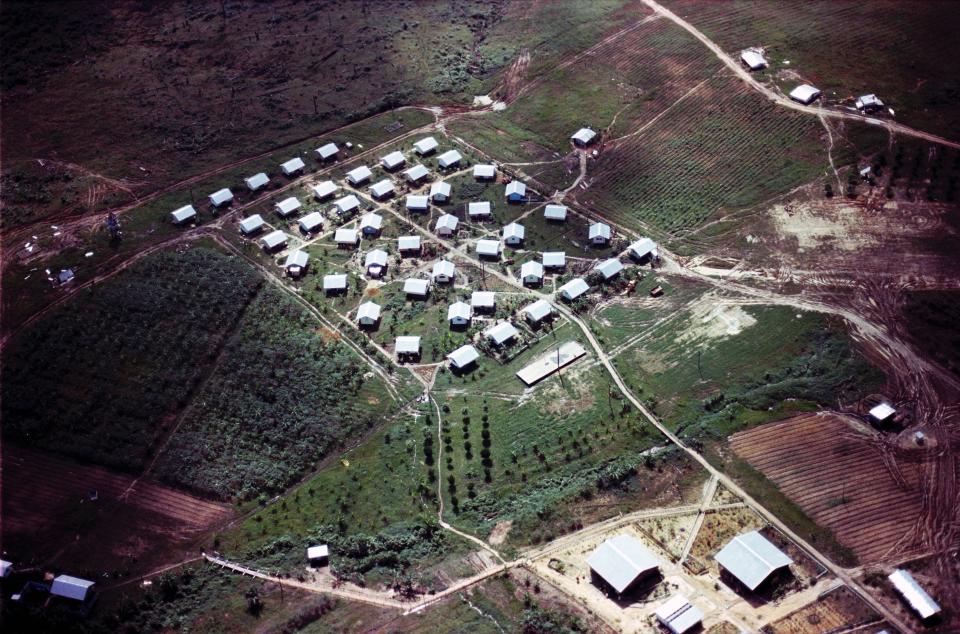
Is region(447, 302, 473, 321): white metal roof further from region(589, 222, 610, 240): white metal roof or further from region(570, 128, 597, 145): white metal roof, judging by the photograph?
region(570, 128, 597, 145): white metal roof

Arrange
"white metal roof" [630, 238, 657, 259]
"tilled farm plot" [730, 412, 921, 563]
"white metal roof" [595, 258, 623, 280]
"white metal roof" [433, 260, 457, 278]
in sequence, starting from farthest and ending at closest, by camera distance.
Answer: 1. "white metal roof" [630, 238, 657, 259]
2. "white metal roof" [433, 260, 457, 278]
3. "white metal roof" [595, 258, 623, 280]
4. "tilled farm plot" [730, 412, 921, 563]

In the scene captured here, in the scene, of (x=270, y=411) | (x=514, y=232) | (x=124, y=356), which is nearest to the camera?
(x=270, y=411)

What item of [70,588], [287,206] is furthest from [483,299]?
[70,588]

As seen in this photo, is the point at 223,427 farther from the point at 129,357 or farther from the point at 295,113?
the point at 295,113

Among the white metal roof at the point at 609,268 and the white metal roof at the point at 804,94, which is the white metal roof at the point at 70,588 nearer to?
the white metal roof at the point at 609,268

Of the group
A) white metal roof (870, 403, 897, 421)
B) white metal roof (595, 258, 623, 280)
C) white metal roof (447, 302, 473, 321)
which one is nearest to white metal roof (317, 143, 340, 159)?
white metal roof (447, 302, 473, 321)

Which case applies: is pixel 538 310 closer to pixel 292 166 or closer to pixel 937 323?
pixel 937 323

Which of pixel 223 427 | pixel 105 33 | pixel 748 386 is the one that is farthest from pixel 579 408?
pixel 105 33
